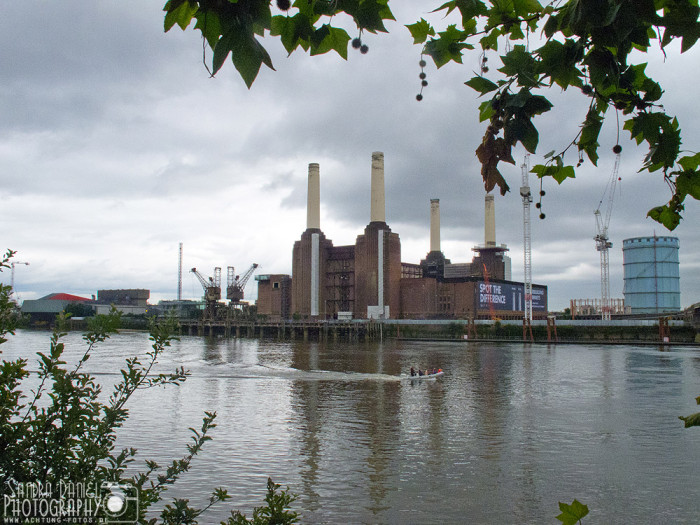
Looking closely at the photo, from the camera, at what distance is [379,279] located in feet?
387

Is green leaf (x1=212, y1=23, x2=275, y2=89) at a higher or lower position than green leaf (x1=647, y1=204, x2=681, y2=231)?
higher

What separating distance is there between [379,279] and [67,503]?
113451 mm

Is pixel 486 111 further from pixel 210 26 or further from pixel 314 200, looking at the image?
pixel 314 200

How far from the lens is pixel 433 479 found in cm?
1664

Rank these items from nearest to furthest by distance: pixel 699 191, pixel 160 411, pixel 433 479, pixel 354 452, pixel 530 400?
pixel 699 191, pixel 433 479, pixel 354 452, pixel 160 411, pixel 530 400

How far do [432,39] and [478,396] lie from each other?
109ft

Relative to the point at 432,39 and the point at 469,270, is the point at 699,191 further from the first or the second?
the point at 469,270

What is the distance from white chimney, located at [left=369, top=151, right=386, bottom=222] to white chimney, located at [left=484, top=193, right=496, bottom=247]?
36.3 metres

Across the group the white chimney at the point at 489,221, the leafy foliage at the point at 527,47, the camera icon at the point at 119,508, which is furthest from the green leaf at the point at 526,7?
the white chimney at the point at 489,221

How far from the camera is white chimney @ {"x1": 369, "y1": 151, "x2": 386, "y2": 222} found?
115312 millimetres

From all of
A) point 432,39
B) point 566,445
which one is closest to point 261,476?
point 566,445

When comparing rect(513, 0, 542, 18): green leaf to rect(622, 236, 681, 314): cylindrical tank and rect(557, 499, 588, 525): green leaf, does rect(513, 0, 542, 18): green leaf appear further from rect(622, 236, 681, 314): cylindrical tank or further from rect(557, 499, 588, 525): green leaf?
rect(622, 236, 681, 314): cylindrical tank

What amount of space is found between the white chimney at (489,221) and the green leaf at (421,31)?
141624 mm

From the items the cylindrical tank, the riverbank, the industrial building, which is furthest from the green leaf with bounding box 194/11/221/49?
the cylindrical tank
